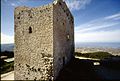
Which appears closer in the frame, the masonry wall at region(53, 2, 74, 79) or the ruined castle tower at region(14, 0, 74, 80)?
the ruined castle tower at region(14, 0, 74, 80)

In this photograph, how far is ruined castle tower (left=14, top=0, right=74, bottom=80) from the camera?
9227 millimetres

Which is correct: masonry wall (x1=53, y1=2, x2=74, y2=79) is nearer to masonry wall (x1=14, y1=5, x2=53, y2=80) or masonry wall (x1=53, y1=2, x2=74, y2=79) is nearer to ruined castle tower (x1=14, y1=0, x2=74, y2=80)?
ruined castle tower (x1=14, y1=0, x2=74, y2=80)

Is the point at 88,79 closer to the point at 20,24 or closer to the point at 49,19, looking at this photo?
the point at 49,19

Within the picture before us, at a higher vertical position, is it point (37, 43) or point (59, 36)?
point (59, 36)

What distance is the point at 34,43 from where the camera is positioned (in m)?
9.98

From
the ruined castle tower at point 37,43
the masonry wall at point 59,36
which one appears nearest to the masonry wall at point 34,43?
the ruined castle tower at point 37,43

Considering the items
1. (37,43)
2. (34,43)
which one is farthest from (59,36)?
(34,43)

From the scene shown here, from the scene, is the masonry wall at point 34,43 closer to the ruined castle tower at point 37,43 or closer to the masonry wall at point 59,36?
the ruined castle tower at point 37,43

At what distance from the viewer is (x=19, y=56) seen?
1066 centimetres

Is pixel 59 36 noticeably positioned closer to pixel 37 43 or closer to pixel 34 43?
pixel 37 43

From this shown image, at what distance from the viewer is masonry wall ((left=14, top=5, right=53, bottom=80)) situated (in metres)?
9.28

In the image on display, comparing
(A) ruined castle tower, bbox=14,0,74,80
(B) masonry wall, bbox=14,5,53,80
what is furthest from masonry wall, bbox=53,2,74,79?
(B) masonry wall, bbox=14,5,53,80

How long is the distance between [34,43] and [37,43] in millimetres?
300

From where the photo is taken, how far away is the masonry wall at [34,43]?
30.5 ft
